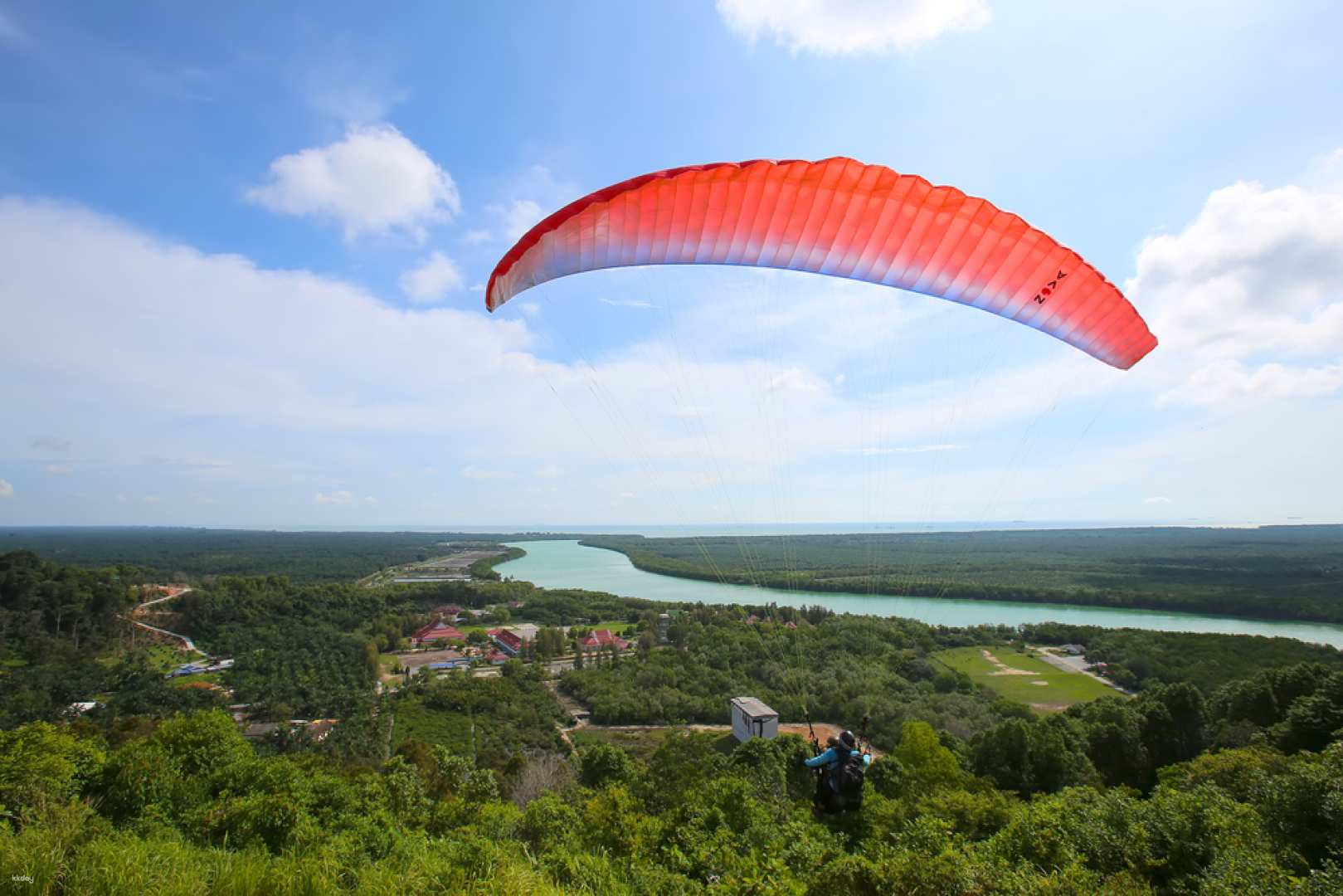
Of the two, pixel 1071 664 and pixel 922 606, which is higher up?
pixel 1071 664

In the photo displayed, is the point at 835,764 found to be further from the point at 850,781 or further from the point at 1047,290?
the point at 1047,290

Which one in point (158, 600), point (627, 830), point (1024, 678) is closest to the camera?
point (627, 830)

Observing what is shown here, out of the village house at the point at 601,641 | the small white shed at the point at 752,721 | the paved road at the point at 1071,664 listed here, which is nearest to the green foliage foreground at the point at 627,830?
the small white shed at the point at 752,721

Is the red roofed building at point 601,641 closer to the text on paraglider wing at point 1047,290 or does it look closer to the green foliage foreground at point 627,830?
the green foliage foreground at point 627,830

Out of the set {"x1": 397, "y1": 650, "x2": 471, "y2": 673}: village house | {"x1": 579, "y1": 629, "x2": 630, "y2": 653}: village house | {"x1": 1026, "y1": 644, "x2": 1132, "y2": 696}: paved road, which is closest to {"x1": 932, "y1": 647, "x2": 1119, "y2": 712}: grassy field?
{"x1": 1026, "y1": 644, "x2": 1132, "y2": 696}: paved road

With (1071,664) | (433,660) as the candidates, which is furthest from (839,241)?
(433,660)

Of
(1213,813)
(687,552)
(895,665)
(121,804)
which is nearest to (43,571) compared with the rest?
(121,804)

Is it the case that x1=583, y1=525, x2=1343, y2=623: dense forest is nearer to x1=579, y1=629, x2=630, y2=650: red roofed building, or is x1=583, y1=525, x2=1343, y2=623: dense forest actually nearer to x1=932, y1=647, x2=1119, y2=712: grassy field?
x1=932, y1=647, x2=1119, y2=712: grassy field
